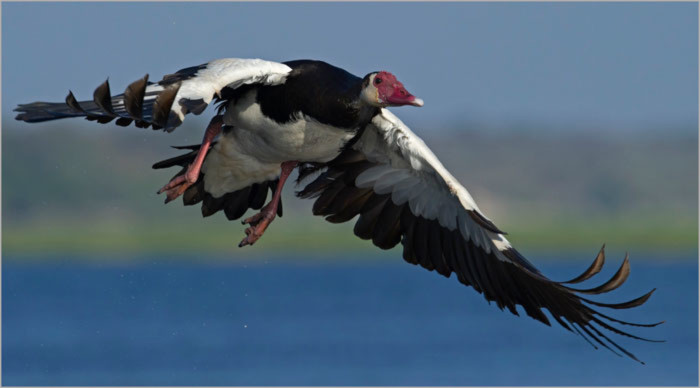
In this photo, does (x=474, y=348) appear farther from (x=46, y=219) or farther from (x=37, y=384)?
(x=46, y=219)

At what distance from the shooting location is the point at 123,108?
9.06 meters

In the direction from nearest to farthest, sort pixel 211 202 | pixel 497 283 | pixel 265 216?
pixel 497 283
pixel 265 216
pixel 211 202

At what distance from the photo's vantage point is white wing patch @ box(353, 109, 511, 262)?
35.6 feet

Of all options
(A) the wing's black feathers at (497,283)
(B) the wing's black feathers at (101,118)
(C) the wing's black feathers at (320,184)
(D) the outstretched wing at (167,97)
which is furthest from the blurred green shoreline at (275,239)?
(B) the wing's black feathers at (101,118)

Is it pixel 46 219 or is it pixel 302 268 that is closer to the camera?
pixel 302 268

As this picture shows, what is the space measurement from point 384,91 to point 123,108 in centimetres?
198

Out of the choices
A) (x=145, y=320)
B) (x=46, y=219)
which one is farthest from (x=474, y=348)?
(x=46, y=219)

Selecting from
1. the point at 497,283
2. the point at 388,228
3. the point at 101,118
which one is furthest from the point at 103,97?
the point at 497,283

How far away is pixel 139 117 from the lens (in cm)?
873

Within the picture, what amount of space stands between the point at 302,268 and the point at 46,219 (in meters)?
29.0

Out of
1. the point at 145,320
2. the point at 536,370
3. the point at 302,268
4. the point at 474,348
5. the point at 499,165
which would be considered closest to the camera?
the point at 536,370

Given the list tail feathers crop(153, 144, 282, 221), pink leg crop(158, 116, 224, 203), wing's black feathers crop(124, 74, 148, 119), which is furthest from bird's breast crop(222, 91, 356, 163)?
wing's black feathers crop(124, 74, 148, 119)

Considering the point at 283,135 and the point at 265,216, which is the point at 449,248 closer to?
the point at 265,216

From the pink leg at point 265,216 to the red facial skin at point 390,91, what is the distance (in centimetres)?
154
